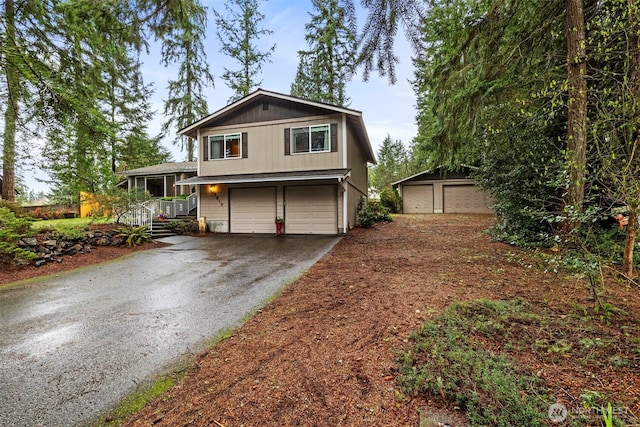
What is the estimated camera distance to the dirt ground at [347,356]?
1832 mm

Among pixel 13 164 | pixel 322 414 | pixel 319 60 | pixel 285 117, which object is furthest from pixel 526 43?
pixel 319 60

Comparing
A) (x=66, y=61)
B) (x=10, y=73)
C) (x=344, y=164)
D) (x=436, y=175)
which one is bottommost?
(x=344, y=164)

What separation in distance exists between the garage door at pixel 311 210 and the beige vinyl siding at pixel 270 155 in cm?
96

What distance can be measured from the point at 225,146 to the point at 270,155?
2.25 m

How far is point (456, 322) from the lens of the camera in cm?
291

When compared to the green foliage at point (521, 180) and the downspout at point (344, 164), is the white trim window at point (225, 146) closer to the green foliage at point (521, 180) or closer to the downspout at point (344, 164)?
the downspout at point (344, 164)

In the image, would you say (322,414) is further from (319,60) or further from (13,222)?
(319,60)

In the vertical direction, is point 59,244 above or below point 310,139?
below

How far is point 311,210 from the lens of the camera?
11805 mm

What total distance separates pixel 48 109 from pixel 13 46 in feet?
2.63

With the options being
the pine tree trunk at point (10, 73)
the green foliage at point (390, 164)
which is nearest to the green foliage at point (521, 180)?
the pine tree trunk at point (10, 73)

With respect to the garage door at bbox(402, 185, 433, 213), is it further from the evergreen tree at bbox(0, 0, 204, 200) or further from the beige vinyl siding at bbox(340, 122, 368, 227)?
the evergreen tree at bbox(0, 0, 204, 200)

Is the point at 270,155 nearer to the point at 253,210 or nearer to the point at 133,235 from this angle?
the point at 253,210

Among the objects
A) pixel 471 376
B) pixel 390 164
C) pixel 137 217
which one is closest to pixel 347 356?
pixel 471 376
